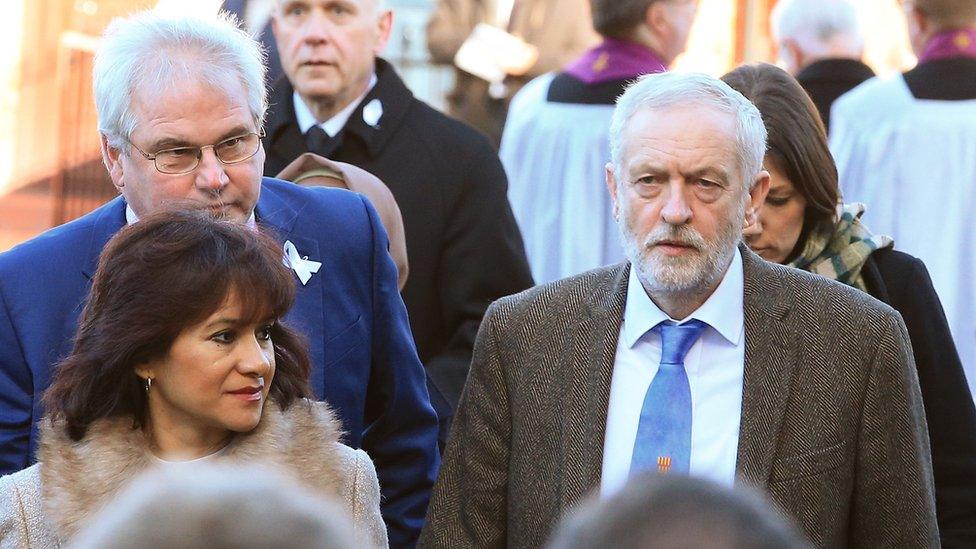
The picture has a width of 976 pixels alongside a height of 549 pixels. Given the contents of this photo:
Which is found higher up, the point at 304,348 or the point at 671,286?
the point at 671,286

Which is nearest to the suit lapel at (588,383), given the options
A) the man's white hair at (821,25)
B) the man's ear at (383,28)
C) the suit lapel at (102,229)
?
the suit lapel at (102,229)

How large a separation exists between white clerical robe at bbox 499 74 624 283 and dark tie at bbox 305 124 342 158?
155cm

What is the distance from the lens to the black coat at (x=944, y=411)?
13.5 feet

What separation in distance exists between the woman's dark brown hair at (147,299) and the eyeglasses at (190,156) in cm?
32

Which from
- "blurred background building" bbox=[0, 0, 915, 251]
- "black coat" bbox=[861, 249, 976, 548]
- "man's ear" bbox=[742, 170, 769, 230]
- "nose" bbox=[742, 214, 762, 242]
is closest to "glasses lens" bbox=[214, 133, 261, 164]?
"man's ear" bbox=[742, 170, 769, 230]

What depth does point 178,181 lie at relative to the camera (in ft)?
12.9

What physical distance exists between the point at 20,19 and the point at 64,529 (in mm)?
8153

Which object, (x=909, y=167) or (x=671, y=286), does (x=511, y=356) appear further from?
(x=909, y=167)

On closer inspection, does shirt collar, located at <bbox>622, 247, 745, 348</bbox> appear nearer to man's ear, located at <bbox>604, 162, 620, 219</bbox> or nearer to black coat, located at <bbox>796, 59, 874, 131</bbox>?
man's ear, located at <bbox>604, 162, 620, 219</bbox>

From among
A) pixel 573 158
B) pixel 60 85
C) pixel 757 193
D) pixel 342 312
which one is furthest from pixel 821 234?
pixel 60 85

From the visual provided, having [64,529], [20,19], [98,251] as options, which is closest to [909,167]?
[98,251]

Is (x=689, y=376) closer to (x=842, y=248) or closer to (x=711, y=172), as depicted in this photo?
(x=711, y=172)

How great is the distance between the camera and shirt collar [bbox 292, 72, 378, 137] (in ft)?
18.0

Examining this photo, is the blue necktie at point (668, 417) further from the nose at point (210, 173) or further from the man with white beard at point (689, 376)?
the nose at point (210, 173)
